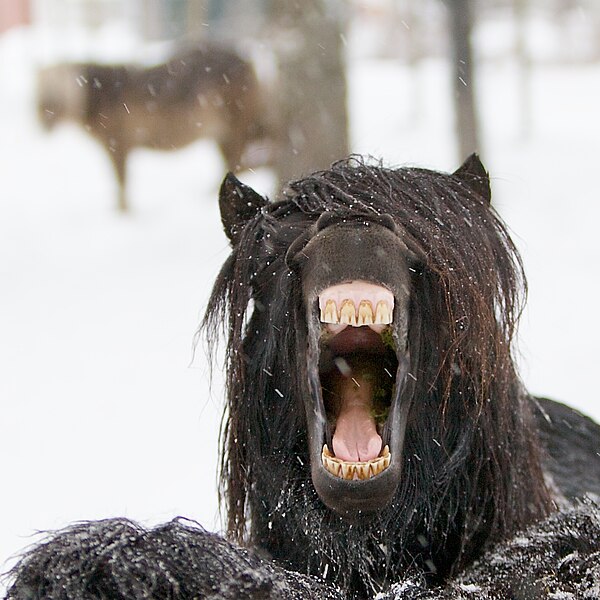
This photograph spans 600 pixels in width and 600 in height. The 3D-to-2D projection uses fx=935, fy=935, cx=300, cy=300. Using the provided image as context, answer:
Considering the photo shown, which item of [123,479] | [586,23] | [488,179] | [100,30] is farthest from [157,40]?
[488,179]

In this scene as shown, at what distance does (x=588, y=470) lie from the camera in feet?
10.2

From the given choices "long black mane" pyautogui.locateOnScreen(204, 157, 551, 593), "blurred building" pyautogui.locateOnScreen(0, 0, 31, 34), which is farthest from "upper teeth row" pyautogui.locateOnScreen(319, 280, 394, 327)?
"blurred building" pyautogui.locateOnScreen(0, 0, 31, 34)

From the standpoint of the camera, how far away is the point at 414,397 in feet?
6.48

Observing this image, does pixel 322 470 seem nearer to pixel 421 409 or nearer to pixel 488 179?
pixel 421 409

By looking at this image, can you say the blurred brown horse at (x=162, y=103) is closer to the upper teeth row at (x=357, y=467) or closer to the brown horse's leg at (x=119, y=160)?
the brown horse's leg at (x=119, y=160)

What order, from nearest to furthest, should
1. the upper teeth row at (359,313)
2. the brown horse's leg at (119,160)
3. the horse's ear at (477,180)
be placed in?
the upper teeth row at (359,313) < the horse's ear at (477,180) < the brown horse's leg at (119,160)

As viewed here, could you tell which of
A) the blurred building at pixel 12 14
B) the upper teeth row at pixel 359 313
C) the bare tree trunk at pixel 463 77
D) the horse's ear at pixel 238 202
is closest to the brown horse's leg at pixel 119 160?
the bare tree trunk at pixel 463 77

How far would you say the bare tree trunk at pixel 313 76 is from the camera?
8.40 metres

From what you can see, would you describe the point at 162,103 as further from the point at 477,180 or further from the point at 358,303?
the point at 358,303

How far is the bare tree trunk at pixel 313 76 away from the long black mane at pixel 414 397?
6.20 meters

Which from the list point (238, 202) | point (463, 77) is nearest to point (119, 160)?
point (463, 77)

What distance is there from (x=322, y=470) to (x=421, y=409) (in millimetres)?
299

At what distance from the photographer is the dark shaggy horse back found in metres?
1.83

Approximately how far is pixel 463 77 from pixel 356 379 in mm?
8133
